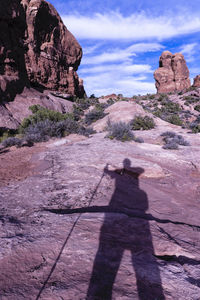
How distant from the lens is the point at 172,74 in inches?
→ 2106

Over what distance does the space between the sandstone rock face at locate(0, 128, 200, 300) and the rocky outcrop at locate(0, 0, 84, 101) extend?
11.8 m

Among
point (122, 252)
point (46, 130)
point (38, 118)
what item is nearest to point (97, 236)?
point (122, 252)

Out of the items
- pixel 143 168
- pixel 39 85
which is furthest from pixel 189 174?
pixel 39 85

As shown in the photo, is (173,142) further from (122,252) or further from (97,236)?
(122,252)

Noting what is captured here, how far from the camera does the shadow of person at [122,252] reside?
179 centimetres

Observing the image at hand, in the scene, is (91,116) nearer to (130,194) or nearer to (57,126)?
(57,126)

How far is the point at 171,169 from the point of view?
21.4 ft

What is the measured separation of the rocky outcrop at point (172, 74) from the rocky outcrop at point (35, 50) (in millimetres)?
31944

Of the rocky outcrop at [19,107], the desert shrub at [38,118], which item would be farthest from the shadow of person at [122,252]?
the rocky outcrop at [19,107]

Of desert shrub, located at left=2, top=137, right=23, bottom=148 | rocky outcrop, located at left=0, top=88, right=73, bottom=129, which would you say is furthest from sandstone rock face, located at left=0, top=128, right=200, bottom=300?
rocky outcrop, located at left=0, top=88, right=73, bottom=129

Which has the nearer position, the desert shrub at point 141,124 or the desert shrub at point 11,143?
the desert shrub at point 11,143

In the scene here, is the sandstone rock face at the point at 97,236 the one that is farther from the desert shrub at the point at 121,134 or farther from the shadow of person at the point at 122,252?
the desert shrub at the point at 121,134

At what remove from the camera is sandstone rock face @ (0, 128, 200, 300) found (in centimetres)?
182

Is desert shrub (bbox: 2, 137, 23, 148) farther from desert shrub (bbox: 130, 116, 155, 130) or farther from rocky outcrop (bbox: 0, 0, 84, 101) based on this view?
desert shrub (bbox: 130, 116, 155, 130)
